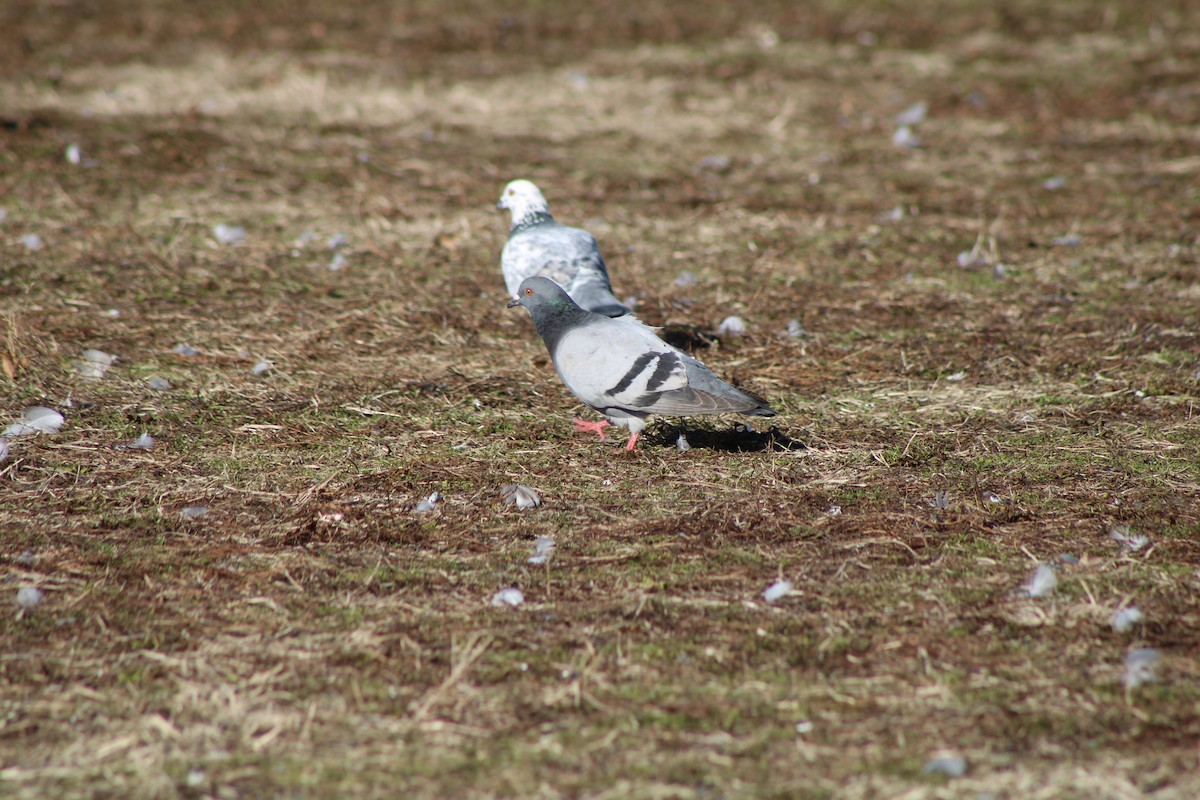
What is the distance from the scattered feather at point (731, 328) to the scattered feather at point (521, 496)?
2.52 metres

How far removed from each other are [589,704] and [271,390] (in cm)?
339

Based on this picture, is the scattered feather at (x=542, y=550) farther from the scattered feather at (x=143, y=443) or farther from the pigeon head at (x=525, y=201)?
the pigeon head at (x=525, y=201)

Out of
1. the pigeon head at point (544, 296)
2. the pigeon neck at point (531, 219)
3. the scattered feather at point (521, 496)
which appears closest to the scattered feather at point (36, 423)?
the scattered feather at point (521, 496)

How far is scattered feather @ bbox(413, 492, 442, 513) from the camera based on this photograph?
4973 millimetres

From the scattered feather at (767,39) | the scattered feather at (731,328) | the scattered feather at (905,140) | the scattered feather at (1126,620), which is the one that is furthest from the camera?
the scattered feather at (767,39)

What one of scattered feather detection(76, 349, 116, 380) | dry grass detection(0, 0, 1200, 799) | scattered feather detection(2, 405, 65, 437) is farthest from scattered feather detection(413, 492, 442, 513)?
scattered feather detection(76, 349, 116, 380)

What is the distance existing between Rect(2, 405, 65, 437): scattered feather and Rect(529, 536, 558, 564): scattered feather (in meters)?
2.64

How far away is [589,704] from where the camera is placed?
3.54 m

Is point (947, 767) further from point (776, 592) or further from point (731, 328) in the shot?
point (731, 328)

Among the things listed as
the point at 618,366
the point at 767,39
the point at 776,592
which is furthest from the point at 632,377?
the point at 767,39

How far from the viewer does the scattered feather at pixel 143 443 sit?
547 centimetres

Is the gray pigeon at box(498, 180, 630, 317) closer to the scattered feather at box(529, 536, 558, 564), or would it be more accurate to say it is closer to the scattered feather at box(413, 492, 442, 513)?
the scattered feather at box(413, 492, 442, 513)

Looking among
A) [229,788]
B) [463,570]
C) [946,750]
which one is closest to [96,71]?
[463,570]

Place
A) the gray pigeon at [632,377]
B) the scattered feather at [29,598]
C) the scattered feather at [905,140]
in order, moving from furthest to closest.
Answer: the scattered feather at [905,140] < the gray pigeon at [632,377] < the scattered feather at [29,598]
